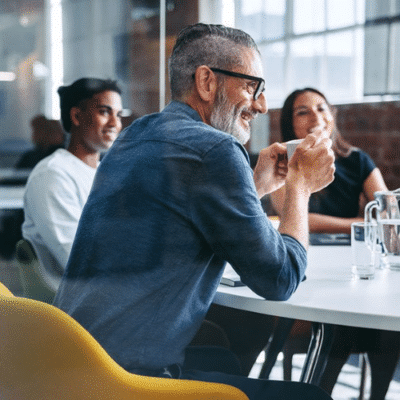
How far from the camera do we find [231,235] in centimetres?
91

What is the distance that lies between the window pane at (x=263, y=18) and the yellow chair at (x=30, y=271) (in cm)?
83

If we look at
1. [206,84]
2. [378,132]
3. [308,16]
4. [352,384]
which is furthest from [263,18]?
[378,132]

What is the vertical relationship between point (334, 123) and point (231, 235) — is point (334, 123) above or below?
above

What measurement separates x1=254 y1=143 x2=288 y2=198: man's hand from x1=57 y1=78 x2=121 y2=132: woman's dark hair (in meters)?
0.61

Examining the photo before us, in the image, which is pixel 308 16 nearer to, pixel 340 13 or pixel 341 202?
pixel 340 13

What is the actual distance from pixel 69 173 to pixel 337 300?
38.7 inches

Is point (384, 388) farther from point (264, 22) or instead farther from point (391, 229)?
point (264, 22)

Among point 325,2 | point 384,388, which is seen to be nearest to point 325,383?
point 384,388

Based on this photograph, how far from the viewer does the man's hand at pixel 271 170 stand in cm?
137

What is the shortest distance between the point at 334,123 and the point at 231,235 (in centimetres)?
165

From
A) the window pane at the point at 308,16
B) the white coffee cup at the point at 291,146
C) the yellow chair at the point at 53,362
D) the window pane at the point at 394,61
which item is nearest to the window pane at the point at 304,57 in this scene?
the window pane at the point at 308,16

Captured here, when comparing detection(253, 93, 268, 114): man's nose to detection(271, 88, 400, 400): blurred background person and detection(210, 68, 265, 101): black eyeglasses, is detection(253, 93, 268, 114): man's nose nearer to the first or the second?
detection(210, 68, 265, 101): black eyeglasses

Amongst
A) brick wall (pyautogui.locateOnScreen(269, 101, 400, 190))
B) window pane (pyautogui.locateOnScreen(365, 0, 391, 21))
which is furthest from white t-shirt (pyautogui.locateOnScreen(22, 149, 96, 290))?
window pane (pyautogui.locateOnScreen(365, 0, 391, 21))

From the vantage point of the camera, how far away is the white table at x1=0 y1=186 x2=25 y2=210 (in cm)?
167
